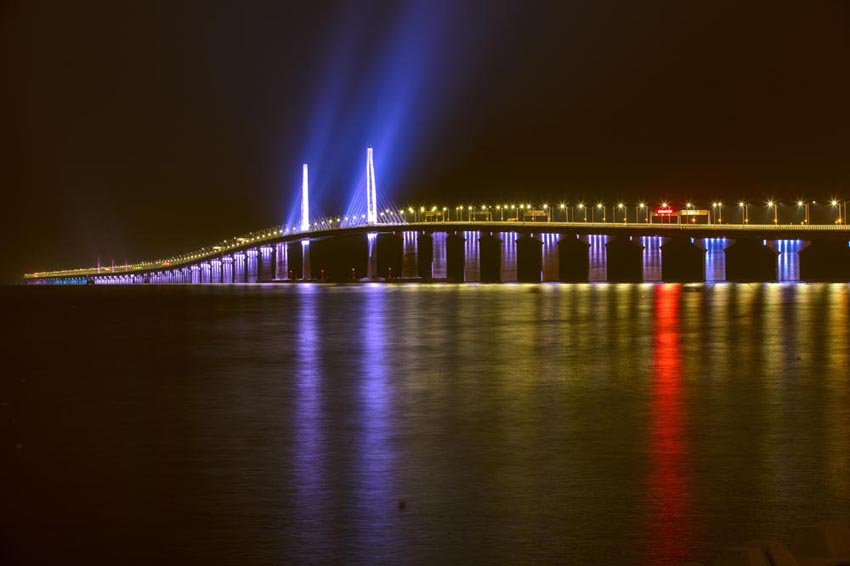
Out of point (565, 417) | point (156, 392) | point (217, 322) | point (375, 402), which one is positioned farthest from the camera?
point (217, 322)

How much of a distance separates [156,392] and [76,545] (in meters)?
8.58

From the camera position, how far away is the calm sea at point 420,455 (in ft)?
21.2

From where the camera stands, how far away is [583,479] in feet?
26.6

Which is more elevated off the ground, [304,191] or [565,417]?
[304,191]

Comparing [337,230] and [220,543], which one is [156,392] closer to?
[220,543]

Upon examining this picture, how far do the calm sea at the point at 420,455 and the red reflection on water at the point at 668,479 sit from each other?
3 centimetres

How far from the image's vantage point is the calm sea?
Result: 6.45m

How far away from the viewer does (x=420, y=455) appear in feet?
30.4

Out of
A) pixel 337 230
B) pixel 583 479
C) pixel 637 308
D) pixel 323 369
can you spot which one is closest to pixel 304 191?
pixel 337 230

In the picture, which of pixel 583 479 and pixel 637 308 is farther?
pixel 637 308

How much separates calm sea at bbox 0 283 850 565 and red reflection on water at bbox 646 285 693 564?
0.03 m

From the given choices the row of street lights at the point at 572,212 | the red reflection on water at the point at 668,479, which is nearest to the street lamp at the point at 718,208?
the row of street lights at the point at 572,212

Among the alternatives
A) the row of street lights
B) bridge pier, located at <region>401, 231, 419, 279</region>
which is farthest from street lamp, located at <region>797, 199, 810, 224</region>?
bridge pier, located at <region>401, 231, 419, 279</region>

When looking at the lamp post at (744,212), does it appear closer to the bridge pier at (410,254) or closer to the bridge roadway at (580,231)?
the bridge roadway at (580,231)
